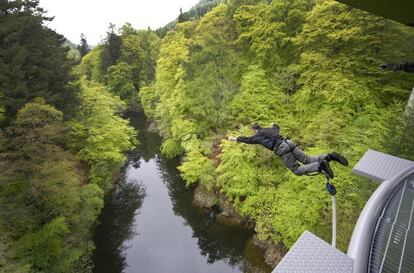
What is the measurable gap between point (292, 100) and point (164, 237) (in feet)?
34.2

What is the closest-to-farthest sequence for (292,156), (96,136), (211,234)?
(292,156)
(211,234)
(96,136)

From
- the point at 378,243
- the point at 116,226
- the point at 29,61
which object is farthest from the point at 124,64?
the point at 378,243

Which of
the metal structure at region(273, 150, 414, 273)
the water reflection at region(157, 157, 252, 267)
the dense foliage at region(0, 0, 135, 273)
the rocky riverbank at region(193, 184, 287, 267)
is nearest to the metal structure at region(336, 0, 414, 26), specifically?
the metal structure at region(273, 150, 414, 273)

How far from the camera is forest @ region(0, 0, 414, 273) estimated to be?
9977 mm

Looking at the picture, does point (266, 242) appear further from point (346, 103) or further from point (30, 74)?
point (30, 74)

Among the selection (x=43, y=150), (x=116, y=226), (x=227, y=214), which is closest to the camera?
(x=43, y=150)

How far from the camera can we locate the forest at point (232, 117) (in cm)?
998

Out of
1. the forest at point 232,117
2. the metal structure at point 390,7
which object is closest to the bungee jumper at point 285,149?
the metal structure at point 390,7

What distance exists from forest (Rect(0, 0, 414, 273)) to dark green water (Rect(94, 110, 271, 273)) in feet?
4.21

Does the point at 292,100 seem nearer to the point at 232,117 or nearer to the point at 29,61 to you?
the point at 232,117

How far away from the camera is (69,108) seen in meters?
15.8

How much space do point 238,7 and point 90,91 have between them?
12.0 metres

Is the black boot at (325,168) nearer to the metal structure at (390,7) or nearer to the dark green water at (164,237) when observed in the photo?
the metal structure at (390,7)

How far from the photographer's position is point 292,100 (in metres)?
14.6
